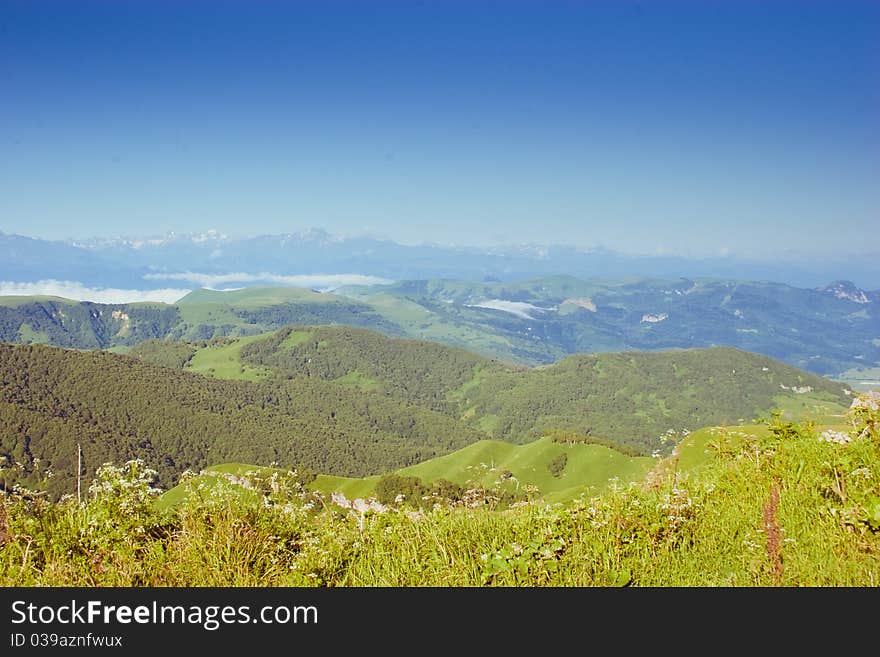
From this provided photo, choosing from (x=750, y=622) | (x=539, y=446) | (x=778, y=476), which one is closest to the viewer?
(x=750, y=622)

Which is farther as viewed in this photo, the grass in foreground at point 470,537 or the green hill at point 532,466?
the green hill at point 532,466

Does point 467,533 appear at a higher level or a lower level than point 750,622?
lower

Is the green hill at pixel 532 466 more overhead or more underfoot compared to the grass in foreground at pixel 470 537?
more underfoot

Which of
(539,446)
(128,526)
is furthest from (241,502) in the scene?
(539,446)

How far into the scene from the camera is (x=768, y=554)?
4062mm

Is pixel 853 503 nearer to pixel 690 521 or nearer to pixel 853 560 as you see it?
pixel 853 560

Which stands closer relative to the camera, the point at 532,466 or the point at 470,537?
the point at 470,537

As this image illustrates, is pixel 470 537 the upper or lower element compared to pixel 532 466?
upper

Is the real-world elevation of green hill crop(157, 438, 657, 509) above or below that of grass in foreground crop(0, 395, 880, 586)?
below

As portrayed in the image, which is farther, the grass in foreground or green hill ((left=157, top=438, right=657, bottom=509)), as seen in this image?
green hill ((left=157, top=438, right=657, bottom=509))

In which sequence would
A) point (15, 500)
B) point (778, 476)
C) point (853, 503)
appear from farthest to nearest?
point (778, 476) → point (15, 500) → point (853, 503)

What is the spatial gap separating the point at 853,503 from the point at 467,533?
3511 mm

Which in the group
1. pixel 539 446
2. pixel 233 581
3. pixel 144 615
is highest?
pixel 144 615

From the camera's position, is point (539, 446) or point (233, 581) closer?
point (233, 581)
